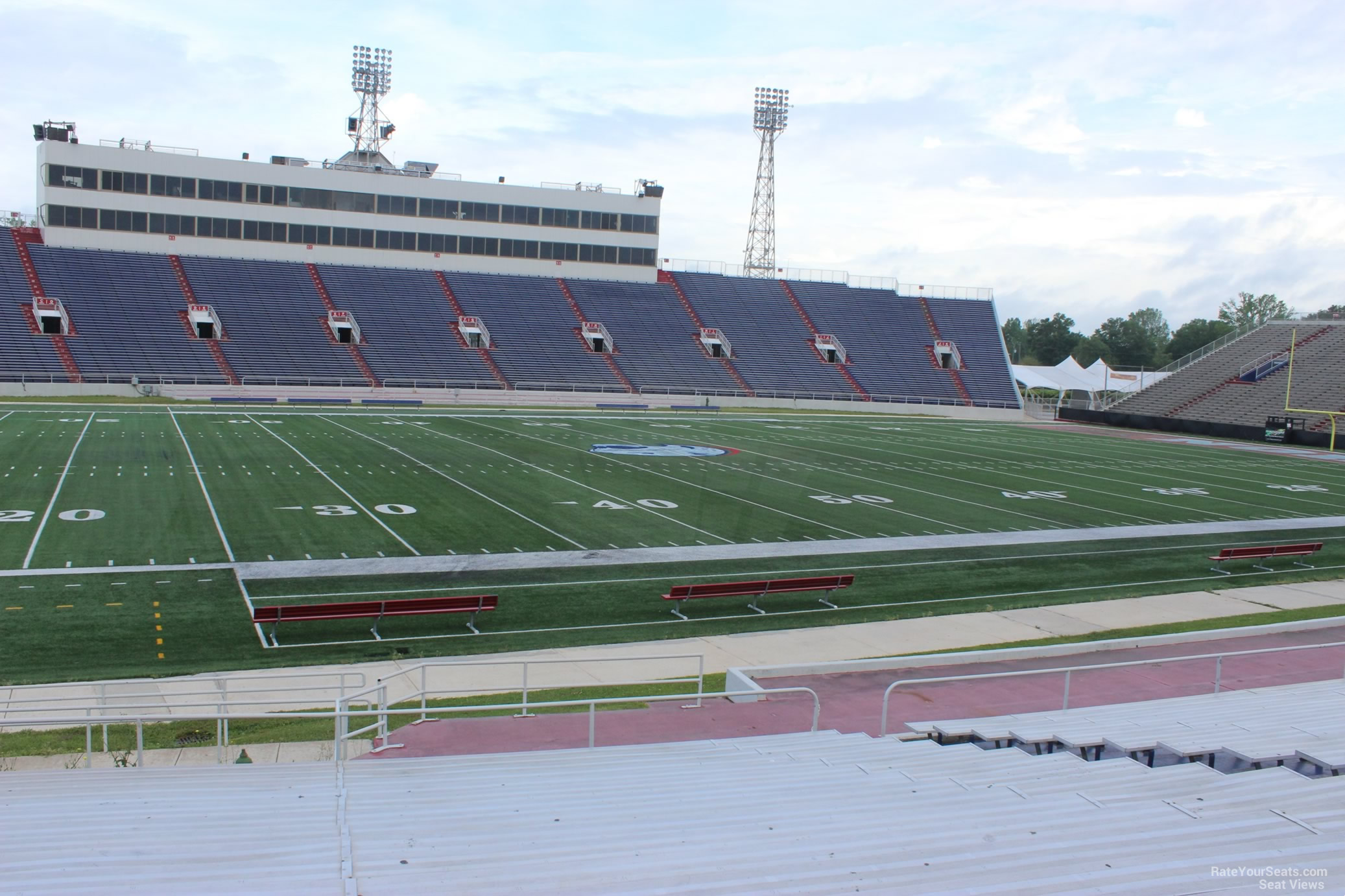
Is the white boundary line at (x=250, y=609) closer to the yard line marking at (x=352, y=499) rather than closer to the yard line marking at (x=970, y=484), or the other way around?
→ the yard line marking at (x=352, y=499)

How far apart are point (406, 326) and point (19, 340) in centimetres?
1791

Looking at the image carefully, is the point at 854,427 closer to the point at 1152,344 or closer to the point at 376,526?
the point at 376,526

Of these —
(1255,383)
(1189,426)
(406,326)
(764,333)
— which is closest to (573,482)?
(406,326)

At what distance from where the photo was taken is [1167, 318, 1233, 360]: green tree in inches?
4823

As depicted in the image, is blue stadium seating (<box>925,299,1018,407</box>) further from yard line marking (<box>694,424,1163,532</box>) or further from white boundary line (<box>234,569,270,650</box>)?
white boundary line (<box>234,569,270,650</box>)

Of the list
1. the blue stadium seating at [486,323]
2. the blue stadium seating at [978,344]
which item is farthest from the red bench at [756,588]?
the blue stadium seating at [978,344]

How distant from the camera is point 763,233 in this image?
266 ft

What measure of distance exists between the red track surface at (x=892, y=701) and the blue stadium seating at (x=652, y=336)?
44.4 meters

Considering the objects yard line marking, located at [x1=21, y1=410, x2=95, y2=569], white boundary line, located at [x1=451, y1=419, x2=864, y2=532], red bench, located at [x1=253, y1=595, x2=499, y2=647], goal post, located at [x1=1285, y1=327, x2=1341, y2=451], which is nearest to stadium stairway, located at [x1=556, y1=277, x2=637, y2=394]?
white boundary line, located at [x1=451, y1=419, x2=864, y2=532]

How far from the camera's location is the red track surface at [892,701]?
10.0 metres

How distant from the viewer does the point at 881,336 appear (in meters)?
67.2

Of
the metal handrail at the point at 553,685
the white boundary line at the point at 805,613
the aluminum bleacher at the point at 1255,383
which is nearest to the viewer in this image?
the metal handrail at the point at 553,685

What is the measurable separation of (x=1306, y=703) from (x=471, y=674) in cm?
890

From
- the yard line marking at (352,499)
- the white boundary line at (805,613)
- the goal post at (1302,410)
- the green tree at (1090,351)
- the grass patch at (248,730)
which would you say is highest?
the green tree at (1090,351)
